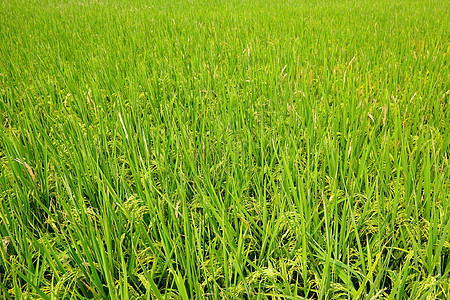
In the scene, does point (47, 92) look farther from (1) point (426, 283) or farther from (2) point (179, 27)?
(2) point (179, 27)

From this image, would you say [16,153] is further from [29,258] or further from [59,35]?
[59,35]

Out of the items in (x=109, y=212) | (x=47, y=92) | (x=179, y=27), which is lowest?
(x=109, y=212)

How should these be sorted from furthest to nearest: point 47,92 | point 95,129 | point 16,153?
point 47,92 → point 95,129 → point 16,153

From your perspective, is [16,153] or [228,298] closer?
[228,298]

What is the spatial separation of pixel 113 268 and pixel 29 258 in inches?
6.3

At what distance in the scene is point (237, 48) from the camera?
2.45m

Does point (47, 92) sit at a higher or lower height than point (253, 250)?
higher

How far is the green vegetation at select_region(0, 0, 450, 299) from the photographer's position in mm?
575

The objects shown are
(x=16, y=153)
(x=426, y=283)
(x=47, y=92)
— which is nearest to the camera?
(x=426, y=283)

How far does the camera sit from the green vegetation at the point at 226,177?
1.89 feet

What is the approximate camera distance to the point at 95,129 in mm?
1105

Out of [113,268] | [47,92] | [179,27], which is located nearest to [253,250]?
[113,268]

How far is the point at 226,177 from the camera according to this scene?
2.83 ft

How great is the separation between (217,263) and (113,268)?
21 cm
